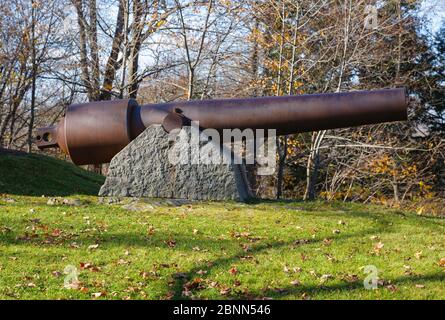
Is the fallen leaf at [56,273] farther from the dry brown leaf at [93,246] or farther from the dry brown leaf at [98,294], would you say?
the dry brown leaf at [93,246]

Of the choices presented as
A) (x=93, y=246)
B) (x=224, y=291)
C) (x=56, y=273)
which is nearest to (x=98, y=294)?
(x=56, y=273)

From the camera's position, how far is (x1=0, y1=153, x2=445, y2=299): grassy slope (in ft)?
15.6

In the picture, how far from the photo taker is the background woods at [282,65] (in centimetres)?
1583

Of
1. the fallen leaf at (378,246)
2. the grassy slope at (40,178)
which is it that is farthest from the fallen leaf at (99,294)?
the grassy slope at (40,178)

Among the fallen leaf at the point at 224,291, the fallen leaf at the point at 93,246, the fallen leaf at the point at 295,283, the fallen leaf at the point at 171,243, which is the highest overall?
the fallen leaf at the point at 171,243

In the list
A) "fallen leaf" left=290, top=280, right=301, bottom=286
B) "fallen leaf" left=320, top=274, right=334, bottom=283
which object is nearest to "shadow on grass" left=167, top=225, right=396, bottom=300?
"fallen leaf" left=290, top=280, right=301, bottom=286

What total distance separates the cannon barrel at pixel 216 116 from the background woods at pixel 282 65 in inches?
233

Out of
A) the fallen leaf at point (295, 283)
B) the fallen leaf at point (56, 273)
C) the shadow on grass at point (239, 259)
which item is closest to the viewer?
the shadow on grass at point (239, 259)

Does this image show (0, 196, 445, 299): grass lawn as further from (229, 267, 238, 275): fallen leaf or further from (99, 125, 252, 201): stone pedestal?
(99, 125, 252, 201): stone pedestal

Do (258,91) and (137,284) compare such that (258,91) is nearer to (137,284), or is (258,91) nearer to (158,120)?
(158,120)

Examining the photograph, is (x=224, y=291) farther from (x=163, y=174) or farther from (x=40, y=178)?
(x=40, y=178)

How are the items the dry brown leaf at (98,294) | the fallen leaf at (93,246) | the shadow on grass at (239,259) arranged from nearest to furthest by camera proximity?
the dry brown leaf at (98,294)
the shadow on grass at (239,259)
the fallen leaf at (93,246)

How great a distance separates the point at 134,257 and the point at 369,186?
566 inches

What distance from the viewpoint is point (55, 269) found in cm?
527
